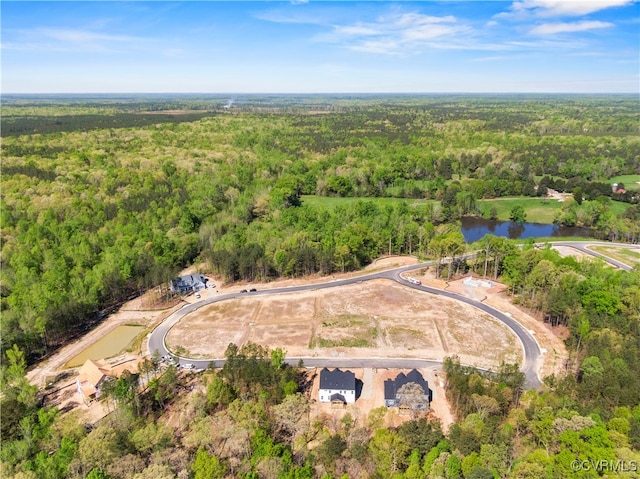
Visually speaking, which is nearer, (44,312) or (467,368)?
(467,368)

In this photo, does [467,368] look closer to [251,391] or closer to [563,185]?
[251,391]

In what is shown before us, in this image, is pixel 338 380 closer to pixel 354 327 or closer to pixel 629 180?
pixel 354 327

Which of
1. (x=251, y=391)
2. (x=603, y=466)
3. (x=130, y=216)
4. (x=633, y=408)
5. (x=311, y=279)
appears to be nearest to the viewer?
(x=603, y=466)

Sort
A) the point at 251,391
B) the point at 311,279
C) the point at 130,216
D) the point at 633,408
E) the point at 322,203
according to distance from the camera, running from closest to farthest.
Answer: the point at 633,408 → the point at 251,391 → the point at 311,279 → the point at 130,216 → the point at 322,203

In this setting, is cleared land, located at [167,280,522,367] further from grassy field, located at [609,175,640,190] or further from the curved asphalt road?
grassy field, located at [609,175,640,190]

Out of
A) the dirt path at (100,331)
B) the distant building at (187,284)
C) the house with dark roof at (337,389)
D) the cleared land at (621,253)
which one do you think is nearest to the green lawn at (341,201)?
the cleared land at (621,253)

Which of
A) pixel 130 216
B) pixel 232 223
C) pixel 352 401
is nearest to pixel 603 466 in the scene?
pixel 352 401

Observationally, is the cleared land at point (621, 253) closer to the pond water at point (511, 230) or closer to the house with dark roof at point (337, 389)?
the pond water at point (511, 230)

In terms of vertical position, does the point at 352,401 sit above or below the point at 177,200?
below

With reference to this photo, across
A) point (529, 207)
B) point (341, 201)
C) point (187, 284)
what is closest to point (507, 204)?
point (529, 207)
